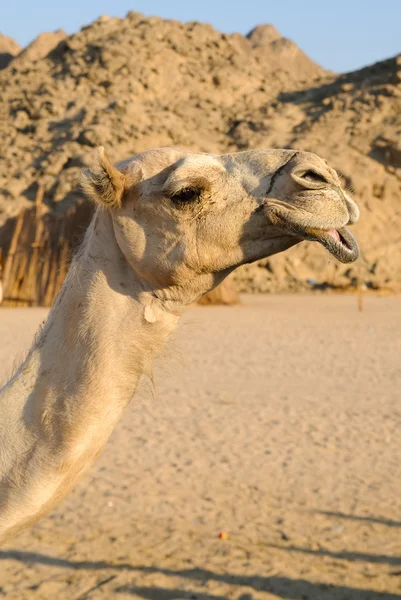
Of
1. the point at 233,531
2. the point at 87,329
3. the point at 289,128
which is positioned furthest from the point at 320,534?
the point at 289,128

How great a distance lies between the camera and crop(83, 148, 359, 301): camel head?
7.79 ft

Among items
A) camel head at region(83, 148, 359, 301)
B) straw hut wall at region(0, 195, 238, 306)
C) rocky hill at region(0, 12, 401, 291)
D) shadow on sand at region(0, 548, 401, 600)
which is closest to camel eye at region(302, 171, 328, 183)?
camel head at region(83, 148, 359, 301)

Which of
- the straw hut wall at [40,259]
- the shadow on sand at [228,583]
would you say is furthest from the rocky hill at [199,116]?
the shadow on sand at [228,583]

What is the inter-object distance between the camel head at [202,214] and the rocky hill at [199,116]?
22435 mm

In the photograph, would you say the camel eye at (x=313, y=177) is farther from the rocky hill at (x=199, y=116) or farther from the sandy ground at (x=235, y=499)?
the rocky hill at (x=199, y=116)

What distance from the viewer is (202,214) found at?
8.10ft

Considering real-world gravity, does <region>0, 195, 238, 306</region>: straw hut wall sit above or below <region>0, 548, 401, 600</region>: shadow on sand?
below

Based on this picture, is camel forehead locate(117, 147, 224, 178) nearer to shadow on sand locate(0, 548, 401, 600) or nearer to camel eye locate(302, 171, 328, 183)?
camel eye locate(302, 171, 328, 183)

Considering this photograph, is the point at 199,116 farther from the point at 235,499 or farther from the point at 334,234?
the point at 334,234

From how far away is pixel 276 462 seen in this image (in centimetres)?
718

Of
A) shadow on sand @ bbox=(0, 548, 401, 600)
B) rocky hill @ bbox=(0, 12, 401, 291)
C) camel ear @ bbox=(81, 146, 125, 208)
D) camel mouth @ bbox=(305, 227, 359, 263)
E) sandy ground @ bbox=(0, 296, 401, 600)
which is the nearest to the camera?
camel mouth @ bbox=(305, 227, 359, 263)

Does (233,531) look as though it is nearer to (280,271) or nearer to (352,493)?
(352,493)

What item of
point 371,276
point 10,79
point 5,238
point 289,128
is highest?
point 10,79

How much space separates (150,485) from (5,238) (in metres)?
18.4
